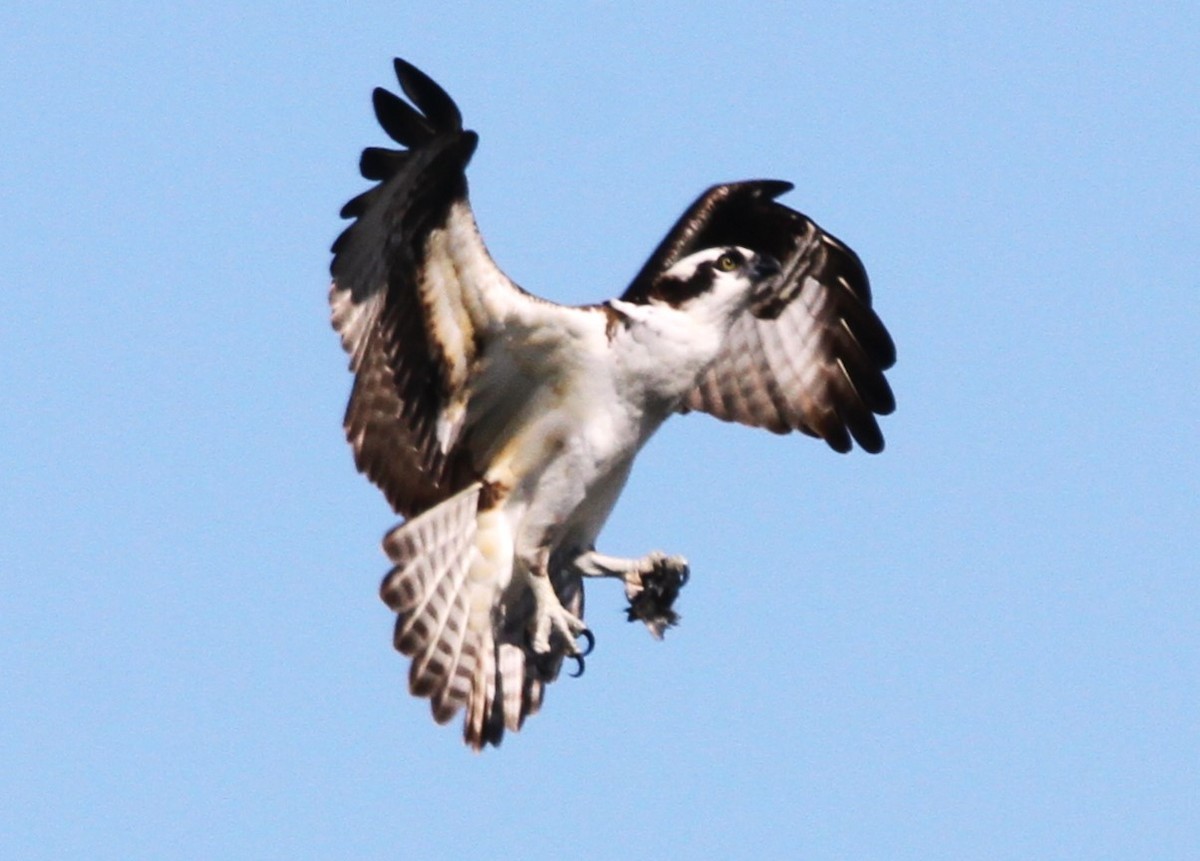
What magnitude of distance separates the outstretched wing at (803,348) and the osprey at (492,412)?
0.64m

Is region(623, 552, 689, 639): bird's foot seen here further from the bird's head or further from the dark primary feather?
the bird's head

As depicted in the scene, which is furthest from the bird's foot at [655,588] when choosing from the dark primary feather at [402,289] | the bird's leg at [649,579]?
the dark primary feather at [402,289]

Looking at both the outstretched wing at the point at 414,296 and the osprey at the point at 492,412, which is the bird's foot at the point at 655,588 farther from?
the outstretched wing at the point at 414,296

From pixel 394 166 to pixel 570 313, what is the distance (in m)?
1.09

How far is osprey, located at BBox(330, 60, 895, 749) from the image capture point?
11.9 meters

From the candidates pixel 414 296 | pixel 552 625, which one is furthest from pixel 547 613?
pixel 414 296

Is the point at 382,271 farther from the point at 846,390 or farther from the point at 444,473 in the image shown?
the point at 846,390

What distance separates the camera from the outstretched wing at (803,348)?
1355 cm

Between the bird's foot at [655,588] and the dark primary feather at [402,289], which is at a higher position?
the dark primary feather at [402,289]

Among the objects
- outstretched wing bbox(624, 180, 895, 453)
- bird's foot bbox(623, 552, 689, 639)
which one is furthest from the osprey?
outstretched wing bbox(624, 180, 895, 453)

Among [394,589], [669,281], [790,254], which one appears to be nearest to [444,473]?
[394,589]

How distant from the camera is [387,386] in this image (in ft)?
39.6

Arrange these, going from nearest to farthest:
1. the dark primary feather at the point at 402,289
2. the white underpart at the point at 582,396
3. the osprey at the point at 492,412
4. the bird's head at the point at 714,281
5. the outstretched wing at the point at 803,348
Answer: the dark primary feather at the point at 402,289 → the osprey at the point at 492,412 → the white underpart at the point at 582,396 → the bird's head at the point at 714,281 → the outstretched wing at the point at 803,348

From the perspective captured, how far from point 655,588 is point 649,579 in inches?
2.1
